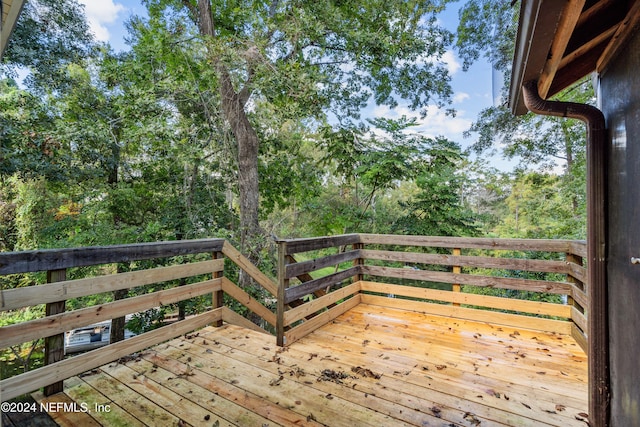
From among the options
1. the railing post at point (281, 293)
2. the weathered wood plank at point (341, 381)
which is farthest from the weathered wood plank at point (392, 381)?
the railing post at point (281, 293)

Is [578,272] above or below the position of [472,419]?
above

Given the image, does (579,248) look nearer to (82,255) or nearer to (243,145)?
(82,255)

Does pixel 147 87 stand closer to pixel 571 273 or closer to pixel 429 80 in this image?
pixel 429 80

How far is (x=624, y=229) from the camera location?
1300 millimetres

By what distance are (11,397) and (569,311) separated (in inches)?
173

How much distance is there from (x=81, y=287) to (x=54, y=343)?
0.35 meters

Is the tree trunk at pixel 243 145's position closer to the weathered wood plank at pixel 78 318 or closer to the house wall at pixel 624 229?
the weathered wood plank at pixel 78 318

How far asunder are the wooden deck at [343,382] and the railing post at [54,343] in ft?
0.35

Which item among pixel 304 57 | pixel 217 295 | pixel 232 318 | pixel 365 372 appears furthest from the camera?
pixel 304 57

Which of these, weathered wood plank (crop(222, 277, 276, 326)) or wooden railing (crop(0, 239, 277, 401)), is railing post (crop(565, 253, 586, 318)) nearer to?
weathered wood plank (crop(222, 277, 276, 326))

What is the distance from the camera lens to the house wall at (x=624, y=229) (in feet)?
3.91

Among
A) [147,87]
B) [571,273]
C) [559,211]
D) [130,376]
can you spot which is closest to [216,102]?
[147,87]

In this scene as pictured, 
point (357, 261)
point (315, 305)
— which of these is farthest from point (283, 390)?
point (357, 261)

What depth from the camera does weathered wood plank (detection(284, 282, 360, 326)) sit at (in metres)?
2.76
